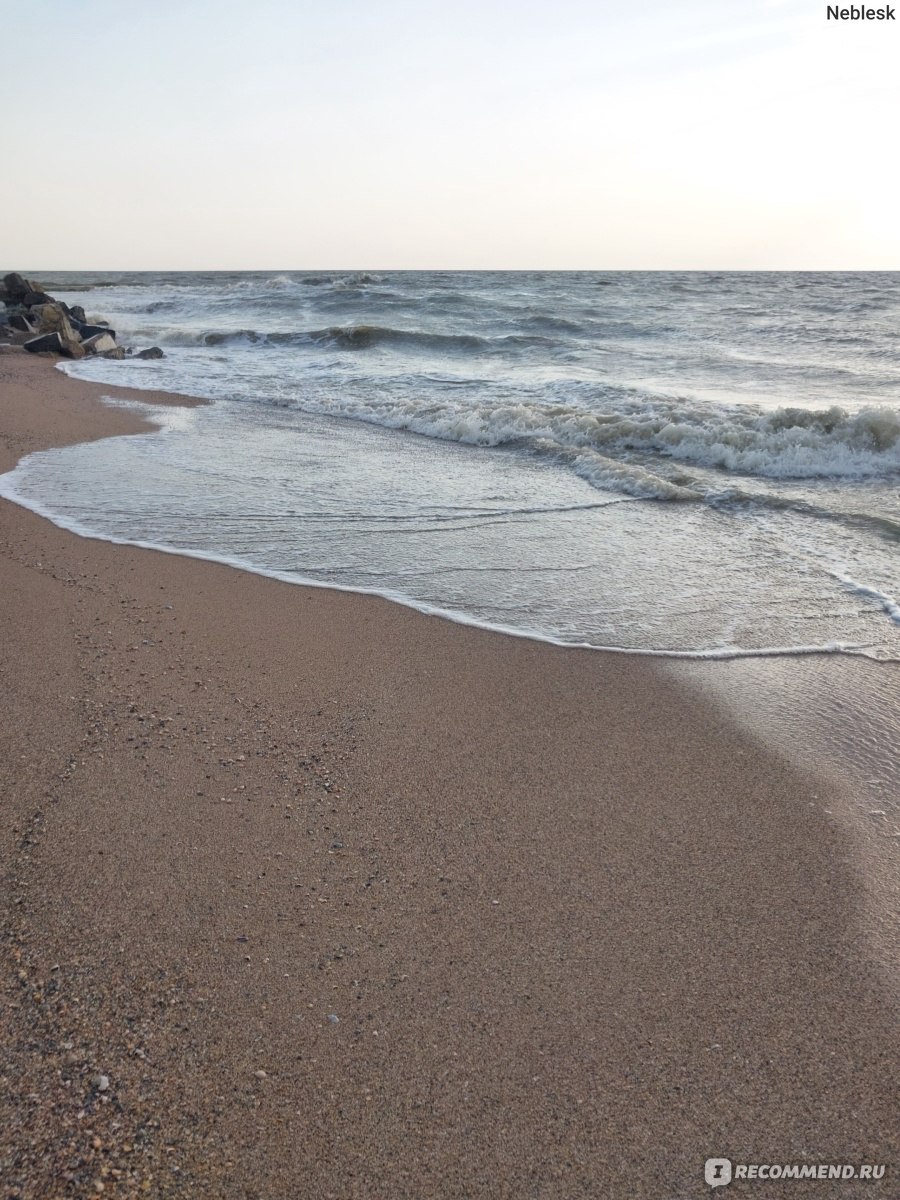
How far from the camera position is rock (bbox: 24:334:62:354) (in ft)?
51.1

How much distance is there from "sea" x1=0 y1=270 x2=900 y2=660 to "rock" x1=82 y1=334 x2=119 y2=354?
0.79 metres

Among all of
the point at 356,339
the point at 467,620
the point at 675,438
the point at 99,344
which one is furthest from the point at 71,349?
the point at 467,620

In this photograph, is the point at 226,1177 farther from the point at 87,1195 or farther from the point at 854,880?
the point at 854,880

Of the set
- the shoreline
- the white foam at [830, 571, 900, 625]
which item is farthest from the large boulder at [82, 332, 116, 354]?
the white foam at [830, 571, 900, 625]

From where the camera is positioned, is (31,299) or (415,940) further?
(31,299)

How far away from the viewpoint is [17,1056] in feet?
5.70

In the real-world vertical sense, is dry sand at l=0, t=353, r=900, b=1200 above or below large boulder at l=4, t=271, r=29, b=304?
below

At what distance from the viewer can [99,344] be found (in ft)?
54.6

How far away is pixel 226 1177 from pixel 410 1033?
469 millimetres

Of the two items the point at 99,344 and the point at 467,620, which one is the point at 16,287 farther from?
the point at 467,620

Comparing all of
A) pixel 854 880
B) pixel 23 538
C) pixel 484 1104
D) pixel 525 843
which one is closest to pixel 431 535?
pixel 23 538

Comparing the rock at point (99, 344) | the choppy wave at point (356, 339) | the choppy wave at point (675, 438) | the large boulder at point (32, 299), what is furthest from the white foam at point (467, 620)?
the large boulder at point (32, 299)

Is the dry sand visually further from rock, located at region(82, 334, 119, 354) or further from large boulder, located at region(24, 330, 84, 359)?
rock, located at region(82, 334, 119, 354)

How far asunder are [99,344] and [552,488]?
1326cm
